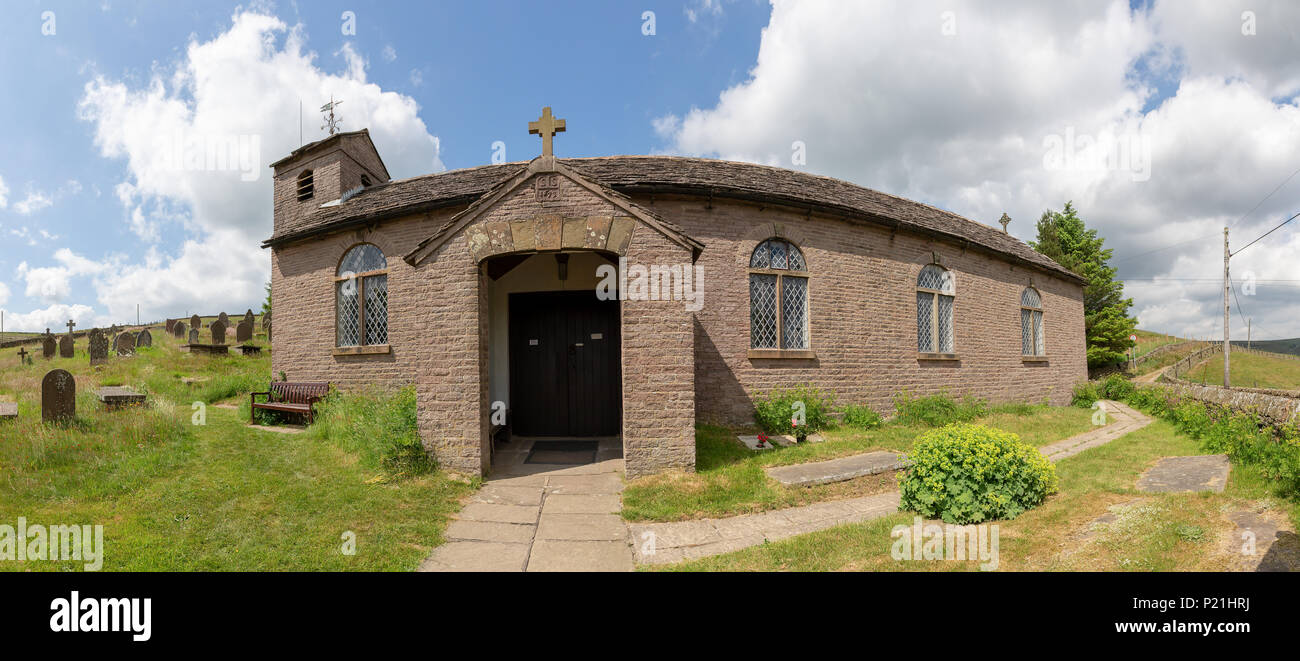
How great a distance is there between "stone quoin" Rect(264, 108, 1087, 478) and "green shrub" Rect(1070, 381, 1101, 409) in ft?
15.8

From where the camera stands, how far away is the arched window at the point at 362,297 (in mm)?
11250

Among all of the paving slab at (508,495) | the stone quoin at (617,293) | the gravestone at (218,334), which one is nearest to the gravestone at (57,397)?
the stone quoin at (617,293)

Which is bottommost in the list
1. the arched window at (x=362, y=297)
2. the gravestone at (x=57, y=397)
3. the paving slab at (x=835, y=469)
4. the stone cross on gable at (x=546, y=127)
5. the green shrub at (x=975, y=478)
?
the paving slab at (x=835, y=469)

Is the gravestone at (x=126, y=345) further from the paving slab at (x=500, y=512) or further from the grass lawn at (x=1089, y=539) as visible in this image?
the grass lawn at (x=1089, y=539)

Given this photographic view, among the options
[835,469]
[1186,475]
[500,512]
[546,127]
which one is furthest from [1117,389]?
[500,512]

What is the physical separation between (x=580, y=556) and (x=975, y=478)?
407cm

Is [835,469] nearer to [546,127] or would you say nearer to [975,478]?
[975,478]

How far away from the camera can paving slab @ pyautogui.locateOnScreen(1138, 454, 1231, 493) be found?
16.7ft

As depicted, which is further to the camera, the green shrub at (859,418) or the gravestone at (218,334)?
the gravestone at (218,334)

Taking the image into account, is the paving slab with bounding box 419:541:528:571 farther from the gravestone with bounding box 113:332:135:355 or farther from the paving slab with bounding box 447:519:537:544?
the gravestone with bounding box 113:332:135:355

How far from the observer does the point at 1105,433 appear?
1138 cm

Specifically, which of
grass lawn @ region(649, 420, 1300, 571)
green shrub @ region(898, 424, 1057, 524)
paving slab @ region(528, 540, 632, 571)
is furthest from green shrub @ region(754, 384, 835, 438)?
paving slab @ region(528, 540, 632, 571)

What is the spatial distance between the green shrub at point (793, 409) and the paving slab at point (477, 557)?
6351mm
